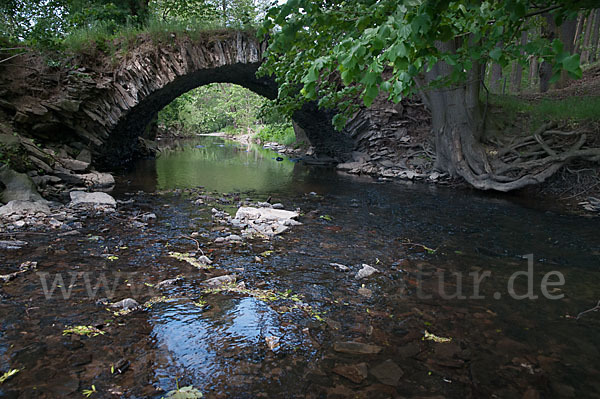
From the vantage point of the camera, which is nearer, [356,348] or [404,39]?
[404,39]

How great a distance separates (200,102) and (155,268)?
125ft

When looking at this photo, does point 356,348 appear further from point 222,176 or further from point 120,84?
point 120,84

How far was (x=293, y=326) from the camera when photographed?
2629mm

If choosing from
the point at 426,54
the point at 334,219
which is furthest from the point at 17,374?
the point at 334,219

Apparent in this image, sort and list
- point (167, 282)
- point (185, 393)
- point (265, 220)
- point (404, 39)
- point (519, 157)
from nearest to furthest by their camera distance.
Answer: point (404, 39) < point (185, 393) < point (167, 282) < point (265, 220) < point (519, 157)

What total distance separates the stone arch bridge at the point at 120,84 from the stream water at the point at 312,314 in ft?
15.9

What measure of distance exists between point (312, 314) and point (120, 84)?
30.1 ft

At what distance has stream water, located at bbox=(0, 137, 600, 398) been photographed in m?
2.03

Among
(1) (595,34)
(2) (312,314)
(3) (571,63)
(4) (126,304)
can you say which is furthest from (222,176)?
(1) (595,34)

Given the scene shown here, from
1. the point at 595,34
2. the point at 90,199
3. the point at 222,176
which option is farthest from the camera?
the point at 595,34

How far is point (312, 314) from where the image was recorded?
280 centimetres

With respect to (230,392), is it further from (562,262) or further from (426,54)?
(562,262)

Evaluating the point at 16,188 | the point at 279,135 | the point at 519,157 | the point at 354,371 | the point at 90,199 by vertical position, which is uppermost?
the point at 279,135

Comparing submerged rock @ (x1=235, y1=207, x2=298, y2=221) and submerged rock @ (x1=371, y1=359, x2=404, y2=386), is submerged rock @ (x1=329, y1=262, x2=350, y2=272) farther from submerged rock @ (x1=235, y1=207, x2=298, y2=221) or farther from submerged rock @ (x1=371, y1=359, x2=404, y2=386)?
submerged rock @ (x1=235, y1=207, x2=298, y2=221)
